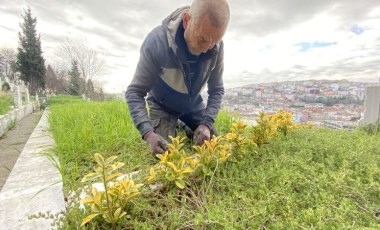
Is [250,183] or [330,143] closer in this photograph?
[250,183]

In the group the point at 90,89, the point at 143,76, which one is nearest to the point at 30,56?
the point at 90,89

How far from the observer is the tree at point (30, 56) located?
28.5m

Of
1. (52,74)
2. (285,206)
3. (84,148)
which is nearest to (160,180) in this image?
(285,206)

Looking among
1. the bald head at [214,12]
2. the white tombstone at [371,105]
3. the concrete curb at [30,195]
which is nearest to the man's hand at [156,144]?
the concrete curb at [30,195]

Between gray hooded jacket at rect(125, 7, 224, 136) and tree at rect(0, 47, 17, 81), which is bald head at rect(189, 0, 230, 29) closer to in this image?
gray hooded jacket at rect(125, 7, 224, 136)

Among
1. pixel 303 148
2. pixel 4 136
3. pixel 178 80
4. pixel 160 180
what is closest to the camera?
pixel 160 180

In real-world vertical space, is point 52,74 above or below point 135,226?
above

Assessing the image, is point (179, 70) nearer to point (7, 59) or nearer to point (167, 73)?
point (167, 73)

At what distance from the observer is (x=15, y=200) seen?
3.83 feet

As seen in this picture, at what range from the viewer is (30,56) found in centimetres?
2850

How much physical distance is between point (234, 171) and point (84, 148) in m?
1.30

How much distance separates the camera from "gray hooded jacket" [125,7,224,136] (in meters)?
1.54

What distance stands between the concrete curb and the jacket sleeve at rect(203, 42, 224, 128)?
106 cm

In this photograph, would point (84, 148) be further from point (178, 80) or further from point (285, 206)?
point (285, 206)
